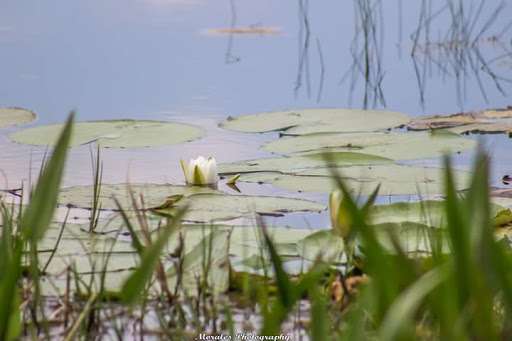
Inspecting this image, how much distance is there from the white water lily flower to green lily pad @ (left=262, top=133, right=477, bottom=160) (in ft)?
1.39

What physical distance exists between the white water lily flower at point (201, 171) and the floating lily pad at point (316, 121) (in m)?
0.65

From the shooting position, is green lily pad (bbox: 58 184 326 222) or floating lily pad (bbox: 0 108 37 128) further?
floating lily pad (bbox: 0 108 37 128)

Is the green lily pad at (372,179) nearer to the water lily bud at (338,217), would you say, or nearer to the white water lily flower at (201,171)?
the white water lily flower at (201,171)

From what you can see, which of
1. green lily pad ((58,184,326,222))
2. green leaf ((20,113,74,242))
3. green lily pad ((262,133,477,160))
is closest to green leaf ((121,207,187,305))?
green leaf ((20,113,74,242))

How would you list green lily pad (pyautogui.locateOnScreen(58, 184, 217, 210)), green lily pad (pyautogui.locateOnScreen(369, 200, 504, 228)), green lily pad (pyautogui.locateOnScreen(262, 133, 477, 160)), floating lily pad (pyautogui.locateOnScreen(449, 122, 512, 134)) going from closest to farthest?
green lily pad (pyautogui.locateOnScreen(369, 200, 504, 228)) < green lily pad (pyautogui.locateOnScreen(58, 184, 217, 210)) < green lily pad (pyautogui.locateOnScreen(262, 133, 477, 160)) < floating lily pad (pyautogui.locateOnScreen(449, 122, 512, 134))

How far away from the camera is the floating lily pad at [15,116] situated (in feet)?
10.4

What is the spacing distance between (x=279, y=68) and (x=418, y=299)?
3.57 metres

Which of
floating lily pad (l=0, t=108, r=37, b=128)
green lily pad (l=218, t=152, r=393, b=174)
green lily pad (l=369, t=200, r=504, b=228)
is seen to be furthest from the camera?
floating lily pad (l=0, t=108, r=37, b=128)

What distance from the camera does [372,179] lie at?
8.11 feet

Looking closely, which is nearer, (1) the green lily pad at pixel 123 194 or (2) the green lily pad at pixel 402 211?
(2) the green lily pad at pixel 402 211

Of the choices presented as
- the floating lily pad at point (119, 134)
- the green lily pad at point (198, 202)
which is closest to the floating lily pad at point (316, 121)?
the floating lily pad at point (119, 134)

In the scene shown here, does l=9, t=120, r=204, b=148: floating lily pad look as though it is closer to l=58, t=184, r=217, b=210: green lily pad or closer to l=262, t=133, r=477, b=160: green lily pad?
l=262, t=133, r=477, b=160: green lily pad

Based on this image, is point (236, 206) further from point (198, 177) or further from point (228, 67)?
point (228, 67)

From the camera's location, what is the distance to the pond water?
111 inches
